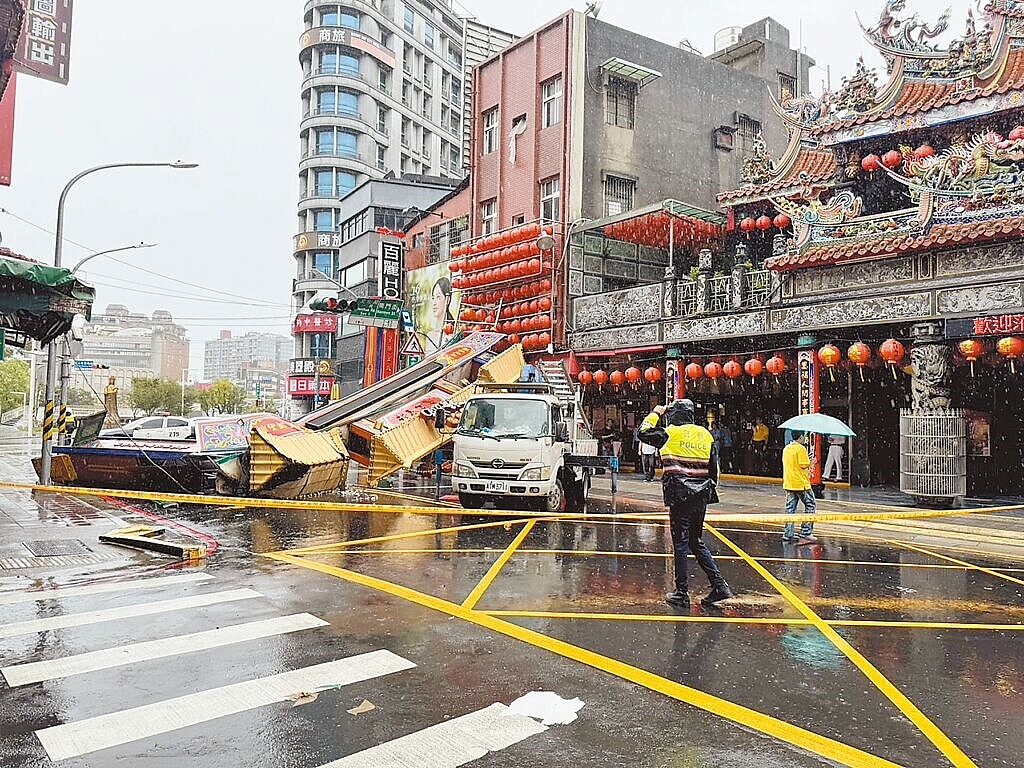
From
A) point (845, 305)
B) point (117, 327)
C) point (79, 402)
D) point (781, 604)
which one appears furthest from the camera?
point (117, 327)

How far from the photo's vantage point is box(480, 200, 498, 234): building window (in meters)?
32.0

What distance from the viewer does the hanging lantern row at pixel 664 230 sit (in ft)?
82.0

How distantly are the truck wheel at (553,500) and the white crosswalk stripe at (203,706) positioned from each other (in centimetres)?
926

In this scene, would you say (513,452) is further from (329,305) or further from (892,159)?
(892,159)

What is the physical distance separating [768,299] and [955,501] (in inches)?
253

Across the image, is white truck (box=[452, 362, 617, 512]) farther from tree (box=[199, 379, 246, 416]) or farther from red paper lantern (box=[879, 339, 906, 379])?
tree (box=[199, 379, 246, 416])

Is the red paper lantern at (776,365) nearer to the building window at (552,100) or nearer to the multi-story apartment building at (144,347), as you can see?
the building window at (552,100)

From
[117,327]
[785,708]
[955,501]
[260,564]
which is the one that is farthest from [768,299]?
[117,327]

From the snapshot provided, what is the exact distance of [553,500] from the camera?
50.8 ft

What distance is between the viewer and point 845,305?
18766 mm

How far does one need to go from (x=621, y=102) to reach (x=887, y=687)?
→ 88.8ft

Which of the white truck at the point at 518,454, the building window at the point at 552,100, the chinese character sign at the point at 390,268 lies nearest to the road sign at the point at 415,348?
the chinese character sign at the point at 390,268

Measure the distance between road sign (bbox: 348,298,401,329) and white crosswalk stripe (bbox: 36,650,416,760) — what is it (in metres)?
20.9

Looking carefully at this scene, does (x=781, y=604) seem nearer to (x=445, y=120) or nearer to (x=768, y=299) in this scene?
(x=768, y=299)
